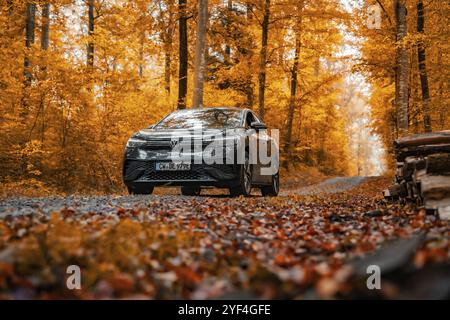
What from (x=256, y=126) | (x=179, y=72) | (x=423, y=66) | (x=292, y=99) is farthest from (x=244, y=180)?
(x=292, y=99)

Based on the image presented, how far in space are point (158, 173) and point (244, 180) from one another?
154 centimetres

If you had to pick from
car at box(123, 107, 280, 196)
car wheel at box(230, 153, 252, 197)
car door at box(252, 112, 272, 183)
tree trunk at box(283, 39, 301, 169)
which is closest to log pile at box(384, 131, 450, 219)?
car wheel at box(230, 153, 252, 197)

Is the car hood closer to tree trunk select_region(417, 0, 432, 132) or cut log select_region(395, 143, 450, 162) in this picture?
cut log select_region(395, 143, 450, 162)

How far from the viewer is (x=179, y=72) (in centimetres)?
1593

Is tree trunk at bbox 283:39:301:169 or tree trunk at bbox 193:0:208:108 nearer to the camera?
tree trunk at bbox 193:0:208:108

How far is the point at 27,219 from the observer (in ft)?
12.4

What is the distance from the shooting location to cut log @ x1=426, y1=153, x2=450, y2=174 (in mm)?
5215

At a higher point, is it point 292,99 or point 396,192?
point 292,99

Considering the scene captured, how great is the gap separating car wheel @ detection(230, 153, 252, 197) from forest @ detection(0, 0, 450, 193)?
4.55 metres

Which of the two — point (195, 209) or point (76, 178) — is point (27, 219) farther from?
point (76, 178)

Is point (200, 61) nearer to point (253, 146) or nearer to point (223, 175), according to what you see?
point (253, 146)

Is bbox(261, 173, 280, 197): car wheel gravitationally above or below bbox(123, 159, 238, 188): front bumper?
below

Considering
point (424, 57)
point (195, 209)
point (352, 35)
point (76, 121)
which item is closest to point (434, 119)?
point (424, 57)

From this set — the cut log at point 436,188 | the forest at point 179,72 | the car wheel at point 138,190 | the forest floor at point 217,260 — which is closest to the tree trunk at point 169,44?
the forest at point 179,72
